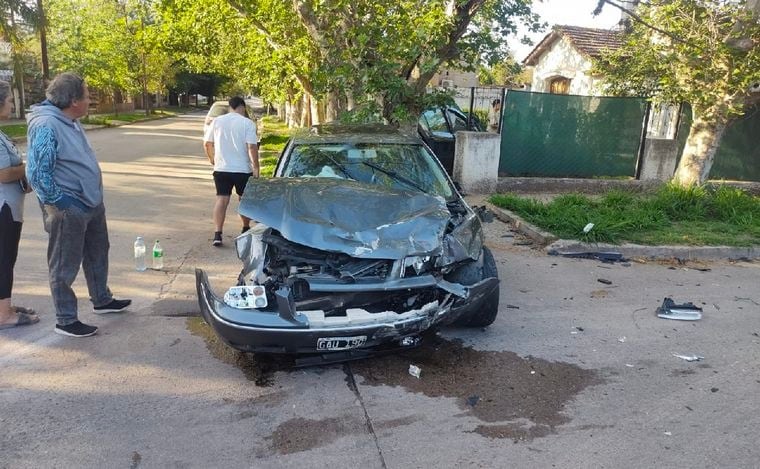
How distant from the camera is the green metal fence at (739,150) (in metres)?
12.5

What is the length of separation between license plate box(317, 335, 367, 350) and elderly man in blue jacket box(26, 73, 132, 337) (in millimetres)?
2046

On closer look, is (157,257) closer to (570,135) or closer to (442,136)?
(442,136)

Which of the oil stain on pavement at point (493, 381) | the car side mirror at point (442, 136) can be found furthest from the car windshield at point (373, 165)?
the car side mirror at point (442, 136)

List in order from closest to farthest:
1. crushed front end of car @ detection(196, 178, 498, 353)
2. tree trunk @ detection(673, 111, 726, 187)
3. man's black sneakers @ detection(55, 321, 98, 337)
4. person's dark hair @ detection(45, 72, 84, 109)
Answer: crushed front end of car @ detection(196, 178, 498, 353), person's dark hair @ detection(45, 72, 84, 109), man's black sneakers @ detection(55, 321, 98, 337), tree trunk @ detection(673, 111, 726, 187)

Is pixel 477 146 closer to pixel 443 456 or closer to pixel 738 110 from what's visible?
pixel 738 110

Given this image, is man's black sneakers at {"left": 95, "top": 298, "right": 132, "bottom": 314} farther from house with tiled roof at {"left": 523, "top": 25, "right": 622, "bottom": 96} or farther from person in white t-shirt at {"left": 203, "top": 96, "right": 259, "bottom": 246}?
house with tiled roof at {"left": 523, "top": 25, "right": 622, "bottom": 96}

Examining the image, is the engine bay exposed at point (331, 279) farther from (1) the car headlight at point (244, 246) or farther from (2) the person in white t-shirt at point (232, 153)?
(2) the person in white t-shirt at point (232, 153)

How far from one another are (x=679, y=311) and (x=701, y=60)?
252 inches

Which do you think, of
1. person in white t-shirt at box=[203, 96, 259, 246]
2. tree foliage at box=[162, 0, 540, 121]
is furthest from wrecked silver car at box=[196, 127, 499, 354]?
tree foliage at box=[162, 0, 540, 121]

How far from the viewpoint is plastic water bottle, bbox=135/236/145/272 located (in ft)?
19.8

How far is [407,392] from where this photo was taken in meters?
3.78

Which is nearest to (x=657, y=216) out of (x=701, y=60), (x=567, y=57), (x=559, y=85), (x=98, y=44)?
(x=701, y=60)

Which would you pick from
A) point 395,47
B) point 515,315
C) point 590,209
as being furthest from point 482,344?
point 395,47

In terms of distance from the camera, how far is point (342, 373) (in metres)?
4.02
